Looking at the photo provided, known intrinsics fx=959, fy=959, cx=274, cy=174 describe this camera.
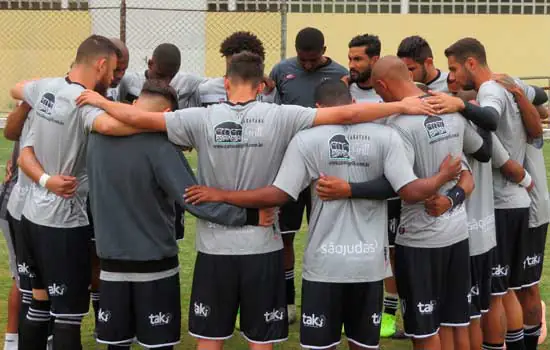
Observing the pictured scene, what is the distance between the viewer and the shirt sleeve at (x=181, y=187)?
18.5 feet

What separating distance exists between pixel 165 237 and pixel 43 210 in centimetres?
96

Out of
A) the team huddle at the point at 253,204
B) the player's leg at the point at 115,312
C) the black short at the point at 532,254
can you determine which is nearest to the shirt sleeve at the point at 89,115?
the team huddle at the point at 253,204

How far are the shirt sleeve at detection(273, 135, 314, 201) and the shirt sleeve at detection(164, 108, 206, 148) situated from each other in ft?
1.80

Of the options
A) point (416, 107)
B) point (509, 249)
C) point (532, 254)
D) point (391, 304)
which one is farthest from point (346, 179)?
point (391, 304)

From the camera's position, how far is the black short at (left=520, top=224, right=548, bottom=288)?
6977mm

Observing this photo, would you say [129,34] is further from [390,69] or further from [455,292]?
[455,292]

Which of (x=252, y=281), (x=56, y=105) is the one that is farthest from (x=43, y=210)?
(x=252, y=281)

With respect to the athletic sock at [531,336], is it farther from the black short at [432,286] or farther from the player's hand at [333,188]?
the player's hand at [333,188]

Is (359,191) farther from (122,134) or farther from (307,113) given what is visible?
(122,134)

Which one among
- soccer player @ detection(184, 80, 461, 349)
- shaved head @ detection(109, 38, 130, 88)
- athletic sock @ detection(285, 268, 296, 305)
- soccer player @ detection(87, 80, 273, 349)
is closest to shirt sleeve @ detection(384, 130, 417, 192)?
soccer player @ detection(184, 80, 461, 349)

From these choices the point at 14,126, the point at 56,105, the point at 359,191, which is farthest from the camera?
the point at 14,126

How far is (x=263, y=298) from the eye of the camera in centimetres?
574

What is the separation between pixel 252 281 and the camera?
5.72 metres

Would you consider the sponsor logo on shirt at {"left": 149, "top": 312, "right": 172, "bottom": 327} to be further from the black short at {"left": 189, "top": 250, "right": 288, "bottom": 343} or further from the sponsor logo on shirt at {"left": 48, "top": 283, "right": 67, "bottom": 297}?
the sponsor logo on shirt at {"left": 48, "top": 283, "right": 67, "bottom": 297}
